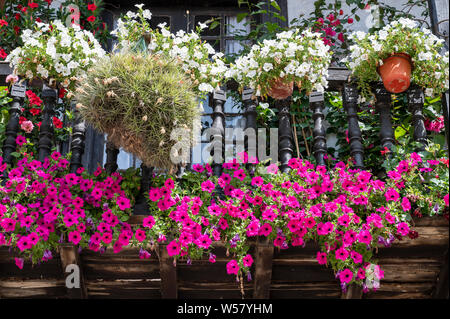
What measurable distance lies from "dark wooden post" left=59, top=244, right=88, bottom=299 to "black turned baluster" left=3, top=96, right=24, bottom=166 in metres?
0.93

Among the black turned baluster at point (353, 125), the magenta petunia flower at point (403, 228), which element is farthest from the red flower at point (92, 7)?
the magenta petunia flower at point (403, 228)

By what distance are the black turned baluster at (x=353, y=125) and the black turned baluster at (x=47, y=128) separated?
2259 millimetres

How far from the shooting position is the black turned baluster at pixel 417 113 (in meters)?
4.60

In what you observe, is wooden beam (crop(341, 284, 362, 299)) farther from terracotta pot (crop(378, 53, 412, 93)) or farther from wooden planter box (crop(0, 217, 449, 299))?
terracotta pot (crop(378, 53, 412, 93))

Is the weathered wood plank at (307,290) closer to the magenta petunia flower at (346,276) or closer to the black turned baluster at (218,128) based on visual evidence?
the magenta petunia flower at (346,276)

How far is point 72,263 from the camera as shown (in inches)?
165

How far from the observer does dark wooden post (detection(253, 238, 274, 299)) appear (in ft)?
13.3

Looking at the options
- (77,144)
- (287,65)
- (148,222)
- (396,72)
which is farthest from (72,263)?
(396,72)

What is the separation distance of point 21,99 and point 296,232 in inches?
93.9

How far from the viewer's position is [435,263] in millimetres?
4332

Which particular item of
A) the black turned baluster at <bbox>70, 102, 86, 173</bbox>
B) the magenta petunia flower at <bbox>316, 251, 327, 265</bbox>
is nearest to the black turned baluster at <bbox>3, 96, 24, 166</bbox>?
the black turned baluster at <bbox>70, 102, 86, 173</bbox>

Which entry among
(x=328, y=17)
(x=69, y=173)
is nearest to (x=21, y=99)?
(x=69, y=173)
